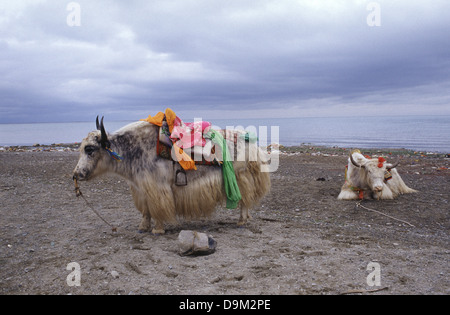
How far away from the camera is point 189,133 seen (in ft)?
15.9

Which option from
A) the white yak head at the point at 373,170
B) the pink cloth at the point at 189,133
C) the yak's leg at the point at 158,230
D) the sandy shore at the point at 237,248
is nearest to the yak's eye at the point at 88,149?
the pink cloth at the point at 189,133

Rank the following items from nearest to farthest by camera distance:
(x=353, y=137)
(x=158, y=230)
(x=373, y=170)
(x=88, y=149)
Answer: (x=88, y=149)
(x=158, y=230)
(x=373, y=170)
(x=353, y=137)

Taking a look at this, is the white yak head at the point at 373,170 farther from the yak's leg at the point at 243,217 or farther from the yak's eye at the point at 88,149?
the yak's eye at the point at 88,149

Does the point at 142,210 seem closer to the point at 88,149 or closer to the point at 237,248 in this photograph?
the point at 88,149

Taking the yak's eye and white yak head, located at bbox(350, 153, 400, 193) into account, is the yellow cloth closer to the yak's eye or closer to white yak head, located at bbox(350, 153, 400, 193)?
the yak's eye

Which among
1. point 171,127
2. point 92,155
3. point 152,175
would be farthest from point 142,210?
point 171,127

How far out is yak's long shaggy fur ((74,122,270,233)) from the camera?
180 inches

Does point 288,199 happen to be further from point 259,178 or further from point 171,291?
point 171,291

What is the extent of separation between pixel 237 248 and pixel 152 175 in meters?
1.60

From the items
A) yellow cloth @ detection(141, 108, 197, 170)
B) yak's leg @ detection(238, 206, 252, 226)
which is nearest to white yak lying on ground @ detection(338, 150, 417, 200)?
yak's leg @ detection(238, 206, 252, 226)

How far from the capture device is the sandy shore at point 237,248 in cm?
312

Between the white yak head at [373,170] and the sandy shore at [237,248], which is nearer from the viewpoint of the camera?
the sandy shore at [237,248]

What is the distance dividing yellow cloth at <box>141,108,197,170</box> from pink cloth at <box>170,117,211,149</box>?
82 millimetres

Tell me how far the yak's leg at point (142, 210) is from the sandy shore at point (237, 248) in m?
0.19
